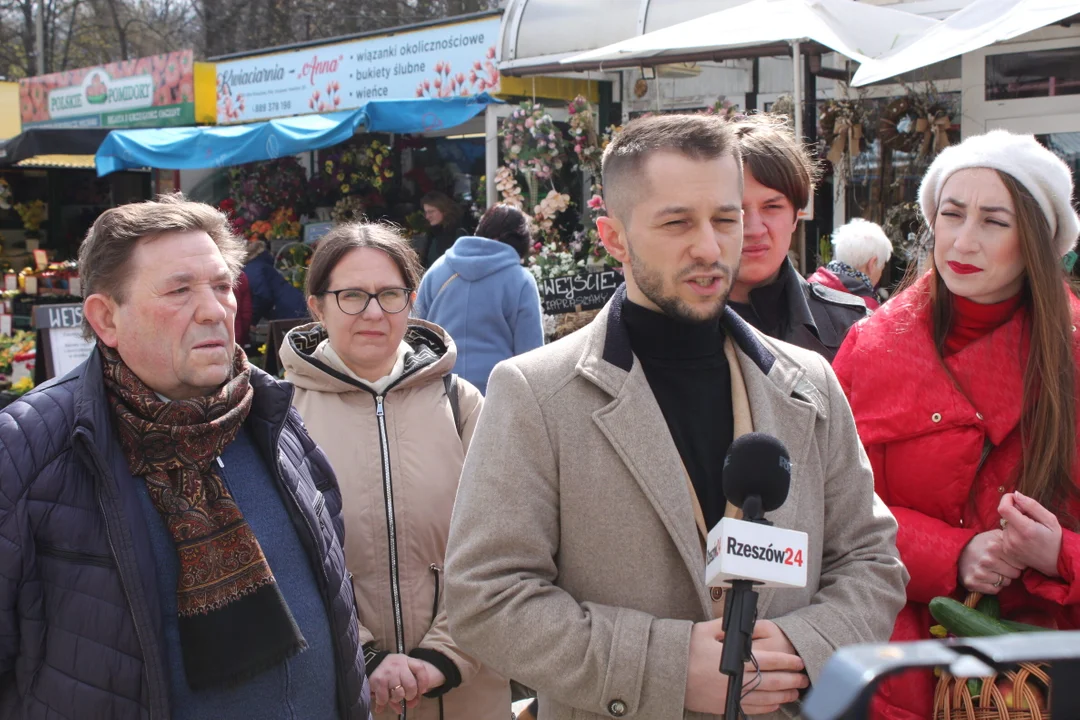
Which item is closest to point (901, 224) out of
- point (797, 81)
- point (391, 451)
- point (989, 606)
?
point (797, 81)

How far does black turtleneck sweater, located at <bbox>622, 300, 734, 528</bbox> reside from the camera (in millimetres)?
1785

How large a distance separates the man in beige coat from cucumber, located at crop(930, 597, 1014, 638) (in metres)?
0.31

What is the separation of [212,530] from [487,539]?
0.62 metres

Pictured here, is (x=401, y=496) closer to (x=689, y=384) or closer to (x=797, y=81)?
(x=689, y=384)

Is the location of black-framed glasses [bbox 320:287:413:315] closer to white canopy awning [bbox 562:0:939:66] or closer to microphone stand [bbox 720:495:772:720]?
microphone stand [bbox 720:495:772:720]

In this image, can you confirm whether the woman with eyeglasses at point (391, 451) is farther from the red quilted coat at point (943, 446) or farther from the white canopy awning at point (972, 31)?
the white canopy awning at point (972, 31)

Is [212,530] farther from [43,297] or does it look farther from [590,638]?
[43,297]

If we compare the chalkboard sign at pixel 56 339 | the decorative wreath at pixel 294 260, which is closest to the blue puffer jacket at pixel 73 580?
the chalkboard sign at pixel 56 339

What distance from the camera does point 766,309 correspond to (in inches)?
111

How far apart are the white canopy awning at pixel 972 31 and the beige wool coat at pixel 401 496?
11.6ft

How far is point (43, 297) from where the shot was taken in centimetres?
993

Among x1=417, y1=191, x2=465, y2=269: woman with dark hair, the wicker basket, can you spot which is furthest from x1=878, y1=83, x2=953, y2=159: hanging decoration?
A: the wicker basket

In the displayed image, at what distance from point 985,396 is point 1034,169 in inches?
20.6

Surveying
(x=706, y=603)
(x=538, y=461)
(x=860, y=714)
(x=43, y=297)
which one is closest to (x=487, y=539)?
(x=538, y=461)
